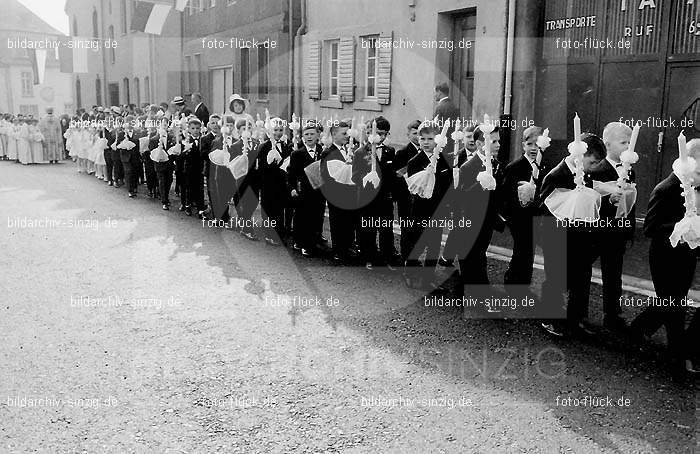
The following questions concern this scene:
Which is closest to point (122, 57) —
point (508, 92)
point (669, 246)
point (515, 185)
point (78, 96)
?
point (78, 96)

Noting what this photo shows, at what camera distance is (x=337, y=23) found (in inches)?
713

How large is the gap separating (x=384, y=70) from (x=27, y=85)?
5866cm

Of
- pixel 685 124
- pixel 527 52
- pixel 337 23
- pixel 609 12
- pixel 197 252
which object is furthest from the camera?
pixel 337 23

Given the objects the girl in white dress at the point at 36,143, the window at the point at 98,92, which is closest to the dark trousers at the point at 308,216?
the girl in white dress at the point at 36,143

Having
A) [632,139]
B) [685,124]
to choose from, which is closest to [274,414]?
[632,139]

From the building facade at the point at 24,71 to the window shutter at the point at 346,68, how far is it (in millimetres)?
51080

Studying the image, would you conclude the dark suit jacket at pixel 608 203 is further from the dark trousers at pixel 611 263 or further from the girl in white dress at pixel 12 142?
the girl in white dress at pixel 12 142

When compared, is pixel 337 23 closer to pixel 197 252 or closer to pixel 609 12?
pixel 609 12

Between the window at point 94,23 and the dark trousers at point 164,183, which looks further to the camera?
the window at point 94,23

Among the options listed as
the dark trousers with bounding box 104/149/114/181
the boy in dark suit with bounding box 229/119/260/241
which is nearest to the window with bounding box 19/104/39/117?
the dark trousers with bounding box 104/149/114/181

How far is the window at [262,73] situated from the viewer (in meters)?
22.3

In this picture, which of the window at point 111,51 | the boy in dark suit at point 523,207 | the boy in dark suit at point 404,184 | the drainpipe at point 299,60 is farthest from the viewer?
the window at point 111,51

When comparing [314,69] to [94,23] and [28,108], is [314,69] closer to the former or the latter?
[94,23]

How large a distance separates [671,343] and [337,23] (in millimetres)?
14589
